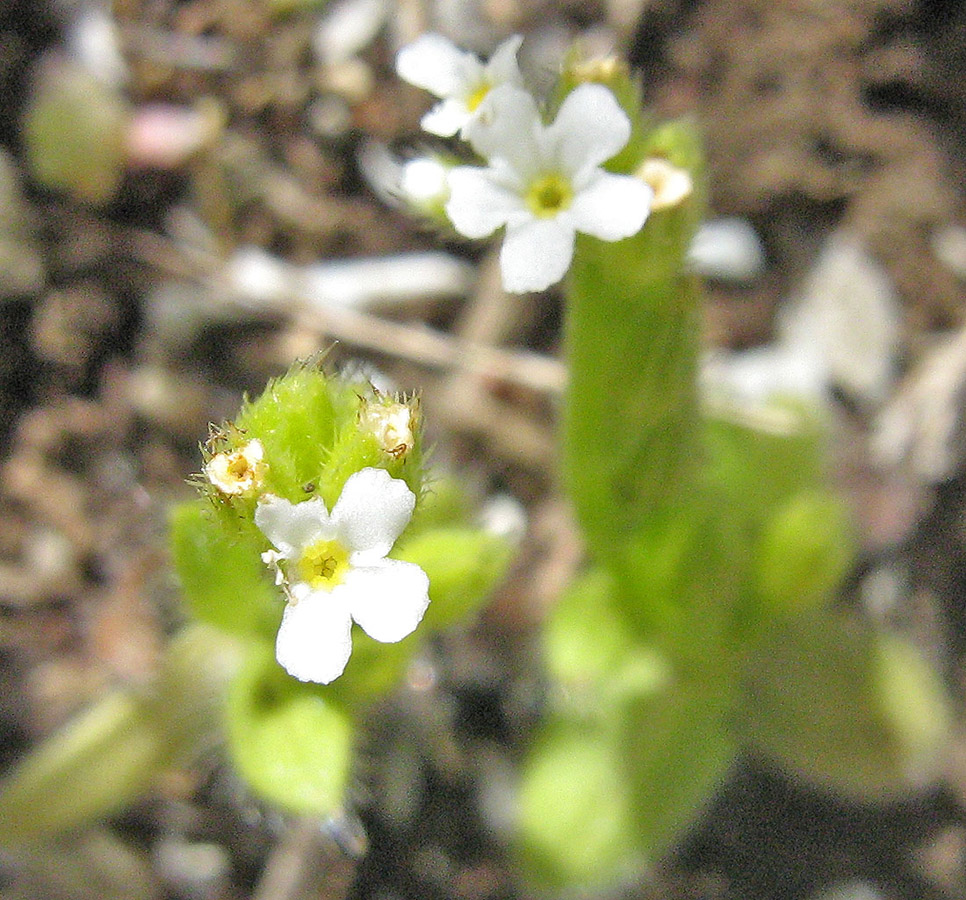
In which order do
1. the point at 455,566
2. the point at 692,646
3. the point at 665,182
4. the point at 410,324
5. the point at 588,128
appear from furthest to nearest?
the point at 410,324
the point at 692,646
the point at 455,566
the point at 665,182
the point at 588,128

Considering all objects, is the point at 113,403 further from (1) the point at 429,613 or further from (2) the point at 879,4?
(2) the point at 879,4

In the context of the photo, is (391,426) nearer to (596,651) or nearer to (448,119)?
(448,119)

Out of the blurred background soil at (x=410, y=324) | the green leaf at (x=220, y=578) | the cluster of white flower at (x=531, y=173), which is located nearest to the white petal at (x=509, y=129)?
the cluster of white flower at (x=531, y=173)

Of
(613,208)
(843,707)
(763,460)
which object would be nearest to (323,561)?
(613,208)

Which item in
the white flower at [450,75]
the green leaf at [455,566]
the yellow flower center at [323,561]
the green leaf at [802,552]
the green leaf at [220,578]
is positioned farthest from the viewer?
the green leaf at [802,552]

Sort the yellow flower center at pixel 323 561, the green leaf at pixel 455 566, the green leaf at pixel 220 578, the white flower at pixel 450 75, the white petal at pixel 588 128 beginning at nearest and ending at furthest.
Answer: the yellow flower center at pixel 323 561
the white petal at pixel 588 128
the white flower at pixel 450 75
the green leaf at pixel 220 578
the green leaf at pixel 455 566

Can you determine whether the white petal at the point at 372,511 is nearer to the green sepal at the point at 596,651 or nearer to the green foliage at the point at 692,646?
the green foliage at the point at 692,646

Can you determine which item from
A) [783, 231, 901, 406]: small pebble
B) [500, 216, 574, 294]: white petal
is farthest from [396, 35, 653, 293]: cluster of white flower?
[783, 231, 901, 406]: small pebble
